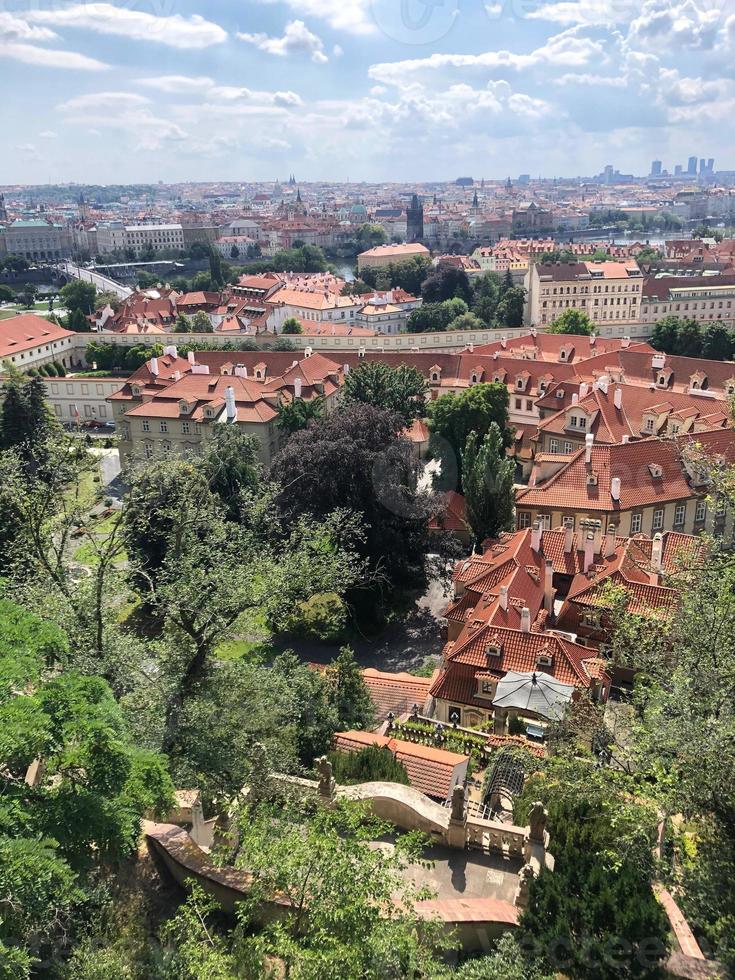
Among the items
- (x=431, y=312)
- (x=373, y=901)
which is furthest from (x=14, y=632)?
(x=431, y=312)

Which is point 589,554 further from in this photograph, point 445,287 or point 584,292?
point 445,287

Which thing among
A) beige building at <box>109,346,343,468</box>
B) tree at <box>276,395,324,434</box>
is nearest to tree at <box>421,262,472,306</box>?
beige building at <box>109,346,343,468</box>

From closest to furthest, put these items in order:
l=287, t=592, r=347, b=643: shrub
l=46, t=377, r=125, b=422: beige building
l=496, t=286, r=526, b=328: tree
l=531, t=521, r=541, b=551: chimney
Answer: l=287, t=592, r=347, b=643: shrub < l=531, t=521, r=541, b=551: chimney < l=46, t=377, r=125, b=422: beige building < l=496, t=286, r=526, b=328: tree

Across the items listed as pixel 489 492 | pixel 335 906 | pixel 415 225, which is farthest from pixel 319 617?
pixel 415 225

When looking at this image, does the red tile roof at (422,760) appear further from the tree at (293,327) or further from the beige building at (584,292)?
the beige building at (584,292)

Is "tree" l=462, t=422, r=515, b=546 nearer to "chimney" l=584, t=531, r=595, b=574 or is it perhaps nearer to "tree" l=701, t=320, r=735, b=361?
"chimney" l=584, t=531, r=595, b=574

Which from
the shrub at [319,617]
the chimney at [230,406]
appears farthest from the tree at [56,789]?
the chimney at [230,406]

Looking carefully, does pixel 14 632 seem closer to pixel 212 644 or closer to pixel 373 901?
pixel 212 644
